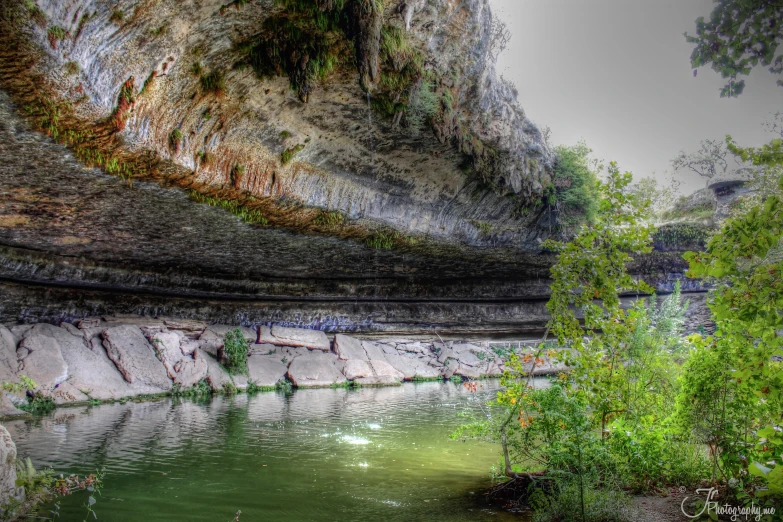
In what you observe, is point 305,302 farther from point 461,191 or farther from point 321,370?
point 461,191

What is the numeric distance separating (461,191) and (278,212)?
18.3 ft

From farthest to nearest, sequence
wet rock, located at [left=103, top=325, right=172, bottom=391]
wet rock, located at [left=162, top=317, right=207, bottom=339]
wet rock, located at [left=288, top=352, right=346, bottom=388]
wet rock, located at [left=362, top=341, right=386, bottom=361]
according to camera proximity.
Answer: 1. wet rock, located at [left=362, top=341, right=386, bottom=361]
2. wet rock, located at [left=288, top=352, right=346, bottom=388]
3. wet rock, located at [left=162, top=317, right=207, bottom=339]
4. wet rock, located at [left=103, top=325, right=172, bottom=391]

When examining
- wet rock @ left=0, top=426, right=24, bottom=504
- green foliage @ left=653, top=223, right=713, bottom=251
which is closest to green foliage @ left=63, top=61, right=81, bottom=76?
wet rock @ left=0, top=426, right=24, bottom=504

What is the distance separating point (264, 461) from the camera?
729cm

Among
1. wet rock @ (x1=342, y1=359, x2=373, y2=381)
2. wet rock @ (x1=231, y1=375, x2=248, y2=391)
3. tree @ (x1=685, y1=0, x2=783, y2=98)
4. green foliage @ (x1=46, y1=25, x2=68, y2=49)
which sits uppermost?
green foliage @ (x1=46, y1=25, x2=68, y2=49)

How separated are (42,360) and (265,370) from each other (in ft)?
24.8

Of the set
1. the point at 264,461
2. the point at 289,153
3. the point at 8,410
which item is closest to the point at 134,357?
the point at 8,410

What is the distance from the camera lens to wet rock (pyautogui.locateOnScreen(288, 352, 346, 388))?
1919cm

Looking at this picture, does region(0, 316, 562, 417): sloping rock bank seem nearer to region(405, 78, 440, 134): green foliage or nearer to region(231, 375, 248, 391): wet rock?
region(231, 375, 248, 391): wet rock

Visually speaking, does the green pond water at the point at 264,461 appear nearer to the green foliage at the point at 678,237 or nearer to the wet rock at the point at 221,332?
the wet rock at the point at 221,332

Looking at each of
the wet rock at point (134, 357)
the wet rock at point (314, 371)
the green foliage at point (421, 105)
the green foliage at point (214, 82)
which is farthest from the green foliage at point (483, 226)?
the wet rock at point (134, 357)

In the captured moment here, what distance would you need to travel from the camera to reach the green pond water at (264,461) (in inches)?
204

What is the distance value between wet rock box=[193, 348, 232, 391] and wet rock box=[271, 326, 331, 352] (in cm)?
311

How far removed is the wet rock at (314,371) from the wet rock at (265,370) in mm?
449
